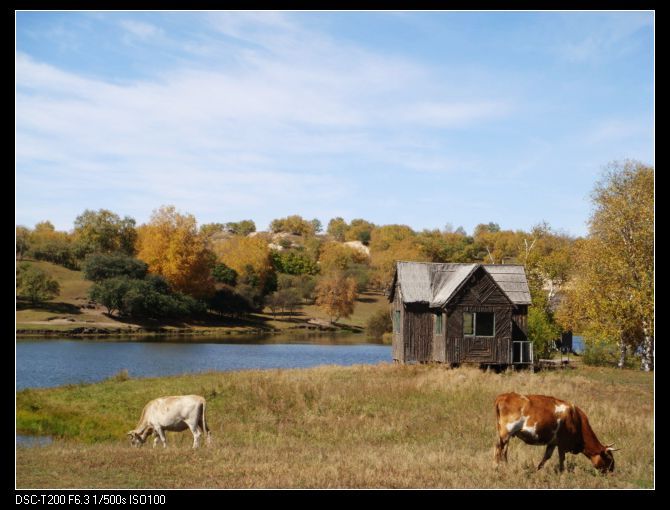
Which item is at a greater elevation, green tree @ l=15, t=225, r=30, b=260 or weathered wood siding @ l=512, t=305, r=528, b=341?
green tree @ l=15, t=225, r=30, b=260

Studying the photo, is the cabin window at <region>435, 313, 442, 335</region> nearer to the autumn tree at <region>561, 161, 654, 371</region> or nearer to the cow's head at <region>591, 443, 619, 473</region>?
the autumn tree at <region>561, 161, 654, 371</region>

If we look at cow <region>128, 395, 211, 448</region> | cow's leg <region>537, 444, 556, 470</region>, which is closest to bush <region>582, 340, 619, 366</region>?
cow's leg <region>537, 444, 556, 470</region>

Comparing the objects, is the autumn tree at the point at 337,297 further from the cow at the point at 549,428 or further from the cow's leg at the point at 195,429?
the cow at the point at 549,428

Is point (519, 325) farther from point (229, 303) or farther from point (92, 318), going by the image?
point (229, 303)

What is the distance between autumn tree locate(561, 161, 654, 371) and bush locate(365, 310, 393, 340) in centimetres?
5571

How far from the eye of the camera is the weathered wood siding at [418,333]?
136 ft

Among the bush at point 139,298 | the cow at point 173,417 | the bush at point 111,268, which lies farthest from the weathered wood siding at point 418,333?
the bush at point 111,268

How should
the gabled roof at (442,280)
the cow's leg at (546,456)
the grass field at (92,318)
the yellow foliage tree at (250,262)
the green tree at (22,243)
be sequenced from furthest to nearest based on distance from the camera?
the yellow foliage tree at (250,262) → the green tree at (22,243) → the grass field at (92,318) → the gabled roof at (442,280) → the cow's leg at (546,456)

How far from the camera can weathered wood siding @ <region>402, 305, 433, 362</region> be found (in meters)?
41.5

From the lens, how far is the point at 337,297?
113125mm

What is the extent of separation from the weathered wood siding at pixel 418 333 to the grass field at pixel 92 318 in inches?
2093

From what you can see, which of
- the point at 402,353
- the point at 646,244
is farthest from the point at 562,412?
the point at 646,244

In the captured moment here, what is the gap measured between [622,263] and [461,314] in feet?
32.5
